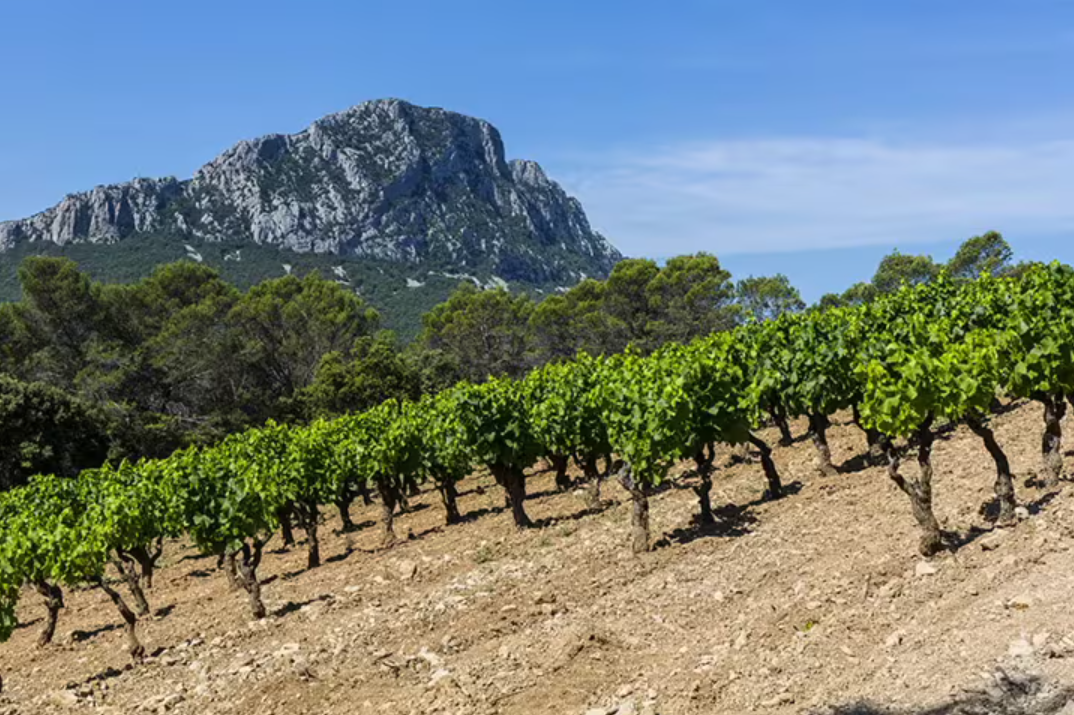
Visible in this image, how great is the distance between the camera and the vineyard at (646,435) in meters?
13.8

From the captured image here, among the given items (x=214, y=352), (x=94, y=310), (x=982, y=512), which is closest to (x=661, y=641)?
(x=982, y=512)

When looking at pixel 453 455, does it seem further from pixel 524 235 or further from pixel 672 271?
pixel 524 235

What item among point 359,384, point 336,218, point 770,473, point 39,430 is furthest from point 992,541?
point 336,218

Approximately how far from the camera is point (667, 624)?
1348 cm

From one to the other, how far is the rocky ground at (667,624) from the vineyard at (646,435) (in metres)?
0.72

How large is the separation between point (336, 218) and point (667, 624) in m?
153

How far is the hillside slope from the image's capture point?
144 m

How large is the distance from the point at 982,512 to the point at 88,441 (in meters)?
50.9

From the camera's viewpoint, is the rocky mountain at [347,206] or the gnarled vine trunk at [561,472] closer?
the gnarled vine trunk at [561,472]

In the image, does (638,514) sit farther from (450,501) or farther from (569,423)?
(450,501)

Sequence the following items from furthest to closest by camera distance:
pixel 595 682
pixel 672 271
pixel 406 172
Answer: pixel 406 172
pixel 672 271
pixel 595 682

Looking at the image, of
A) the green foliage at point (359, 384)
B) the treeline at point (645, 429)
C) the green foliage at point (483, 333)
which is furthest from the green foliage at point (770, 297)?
the treeline at point (645, 429)

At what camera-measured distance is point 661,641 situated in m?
12.9

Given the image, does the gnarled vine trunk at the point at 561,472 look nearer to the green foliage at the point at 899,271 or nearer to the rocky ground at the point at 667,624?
the rocky ground at the point at 667,624
